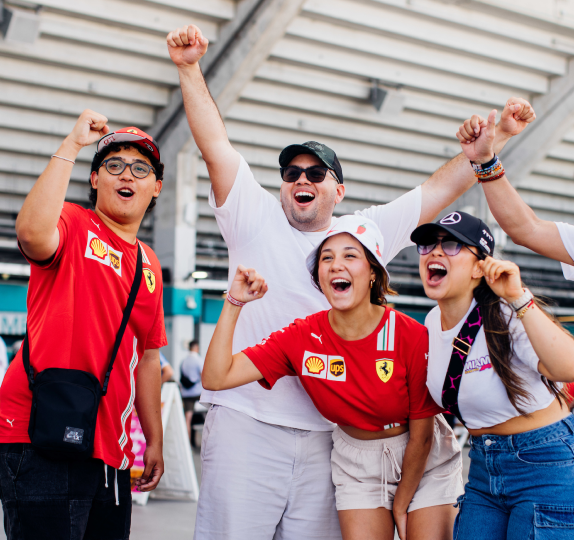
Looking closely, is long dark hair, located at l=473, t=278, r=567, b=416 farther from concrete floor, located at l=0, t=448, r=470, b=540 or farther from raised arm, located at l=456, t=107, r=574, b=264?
concrete floor, located at l=0, t=448, r=470, b=540

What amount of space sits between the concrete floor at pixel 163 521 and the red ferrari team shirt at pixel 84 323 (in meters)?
2.95

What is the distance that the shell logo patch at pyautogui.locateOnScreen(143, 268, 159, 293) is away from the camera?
8.30 ft

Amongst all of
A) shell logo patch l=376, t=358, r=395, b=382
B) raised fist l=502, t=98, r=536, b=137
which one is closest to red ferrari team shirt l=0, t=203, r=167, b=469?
shell logo patch l=376, t=358, r=395, b=382

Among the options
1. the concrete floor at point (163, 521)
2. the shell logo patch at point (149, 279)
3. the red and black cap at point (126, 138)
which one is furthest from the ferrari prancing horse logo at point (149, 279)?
the concrete floor at point (163, 521)

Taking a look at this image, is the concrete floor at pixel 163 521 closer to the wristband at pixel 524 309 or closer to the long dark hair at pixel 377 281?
the long dark hair at pixel 377 281

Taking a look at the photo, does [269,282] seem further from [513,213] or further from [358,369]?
[513,213]

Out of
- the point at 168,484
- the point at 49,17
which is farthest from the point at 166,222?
the point at 168,484

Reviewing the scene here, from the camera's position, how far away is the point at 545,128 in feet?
47.1

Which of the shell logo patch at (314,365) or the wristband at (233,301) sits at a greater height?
the wristband at (233,301)

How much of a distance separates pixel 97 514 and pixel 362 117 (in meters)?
12.5

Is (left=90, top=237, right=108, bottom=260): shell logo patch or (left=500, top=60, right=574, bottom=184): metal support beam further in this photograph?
(left=500, top=60, right=574, bottom=184): metal support beam

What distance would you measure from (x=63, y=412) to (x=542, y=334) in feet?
5.35

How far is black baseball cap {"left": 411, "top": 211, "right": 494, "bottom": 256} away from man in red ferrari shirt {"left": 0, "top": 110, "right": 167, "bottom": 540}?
1.15 meters

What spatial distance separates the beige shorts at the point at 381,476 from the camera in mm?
2480
